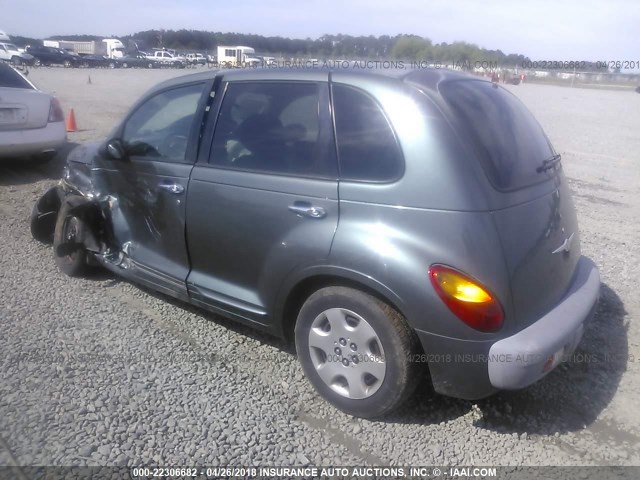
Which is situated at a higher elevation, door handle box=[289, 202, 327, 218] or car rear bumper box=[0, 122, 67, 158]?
door handle box=[289, 202, 327, 218]

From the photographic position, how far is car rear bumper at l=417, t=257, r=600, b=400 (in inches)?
103

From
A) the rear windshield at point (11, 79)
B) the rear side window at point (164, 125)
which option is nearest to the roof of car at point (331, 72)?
the rear side window at point (164, 125)

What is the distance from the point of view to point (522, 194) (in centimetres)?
289

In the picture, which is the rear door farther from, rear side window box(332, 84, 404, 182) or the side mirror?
the side mirror

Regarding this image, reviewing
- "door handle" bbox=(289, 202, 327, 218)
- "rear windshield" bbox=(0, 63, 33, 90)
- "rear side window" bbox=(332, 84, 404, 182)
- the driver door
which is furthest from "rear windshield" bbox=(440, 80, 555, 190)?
"rear windshield" bbox=(0, 63, 33, 90)

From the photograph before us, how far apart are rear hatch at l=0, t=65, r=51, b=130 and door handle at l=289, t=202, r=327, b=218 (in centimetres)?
574

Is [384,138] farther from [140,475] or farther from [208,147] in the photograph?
[140,475]

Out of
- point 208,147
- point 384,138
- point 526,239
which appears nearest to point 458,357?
point 526,239

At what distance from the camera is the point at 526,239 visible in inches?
109

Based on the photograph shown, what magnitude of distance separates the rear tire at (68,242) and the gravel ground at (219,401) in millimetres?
114

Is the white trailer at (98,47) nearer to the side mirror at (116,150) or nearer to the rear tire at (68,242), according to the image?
the rear tire at (68,242)

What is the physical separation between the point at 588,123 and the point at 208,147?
16.7 metres

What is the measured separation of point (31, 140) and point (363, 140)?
6127 mm

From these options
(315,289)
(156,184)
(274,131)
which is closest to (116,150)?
(156,184)
